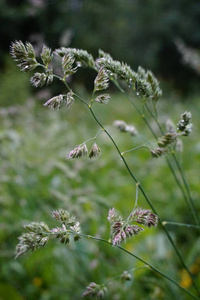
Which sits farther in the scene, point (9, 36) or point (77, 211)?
point (9, 36)

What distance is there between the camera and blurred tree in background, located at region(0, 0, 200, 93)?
1644 centimetres

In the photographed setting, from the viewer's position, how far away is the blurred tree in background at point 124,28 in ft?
53.9

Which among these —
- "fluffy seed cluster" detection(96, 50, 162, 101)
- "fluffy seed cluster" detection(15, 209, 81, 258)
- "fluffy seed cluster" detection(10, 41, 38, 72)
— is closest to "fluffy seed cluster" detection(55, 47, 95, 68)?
"fluffy seed cluster" detection(96, 50, 162, 101)

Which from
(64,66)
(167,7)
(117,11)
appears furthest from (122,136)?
(117,11)

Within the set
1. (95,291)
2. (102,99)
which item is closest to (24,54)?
(102,99)

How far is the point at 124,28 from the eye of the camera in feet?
59.6

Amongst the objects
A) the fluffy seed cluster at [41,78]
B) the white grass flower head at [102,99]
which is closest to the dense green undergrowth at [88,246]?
the white grass flower head at [102,99]

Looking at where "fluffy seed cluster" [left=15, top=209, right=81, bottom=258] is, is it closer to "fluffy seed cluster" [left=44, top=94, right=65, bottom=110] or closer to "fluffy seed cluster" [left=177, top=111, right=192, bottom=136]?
"fluffy seed cluster" [left=44, top=94, right=65, bottom=110]

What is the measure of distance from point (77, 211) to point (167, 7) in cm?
1743

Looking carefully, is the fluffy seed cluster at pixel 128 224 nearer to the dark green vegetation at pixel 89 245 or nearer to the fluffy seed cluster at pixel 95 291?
the fluffy seed cluster at pixel 95 291

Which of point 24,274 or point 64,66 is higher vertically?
point 64,66

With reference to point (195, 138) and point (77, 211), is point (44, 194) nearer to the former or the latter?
point (77, 211)

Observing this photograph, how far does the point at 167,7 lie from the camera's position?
16875 millimetres

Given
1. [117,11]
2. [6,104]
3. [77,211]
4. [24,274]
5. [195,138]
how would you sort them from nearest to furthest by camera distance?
[77,211]
[24,274]
[195,138]
[6,104]
[117,11]
